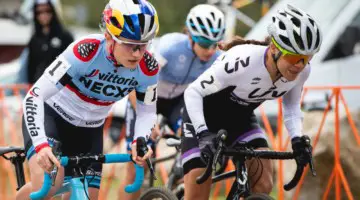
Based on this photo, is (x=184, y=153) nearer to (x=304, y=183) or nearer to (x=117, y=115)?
(x=304, y=183)

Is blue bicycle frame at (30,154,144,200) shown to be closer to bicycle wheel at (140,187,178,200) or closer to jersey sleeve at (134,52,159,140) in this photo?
jersey sleeve at (134,52,159,140)

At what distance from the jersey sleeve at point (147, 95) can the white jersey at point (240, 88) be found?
36 cm

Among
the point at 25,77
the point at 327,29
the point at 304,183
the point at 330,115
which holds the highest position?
the point at 327,29

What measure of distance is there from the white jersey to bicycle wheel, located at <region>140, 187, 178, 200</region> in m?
0.62

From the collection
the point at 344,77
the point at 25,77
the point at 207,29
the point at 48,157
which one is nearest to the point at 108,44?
the point at 48,157

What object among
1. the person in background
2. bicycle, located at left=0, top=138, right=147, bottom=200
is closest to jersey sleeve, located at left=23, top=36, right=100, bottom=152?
bicycle, located at left=0, top=138, right=147, bottom=200

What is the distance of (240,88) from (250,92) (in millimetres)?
76

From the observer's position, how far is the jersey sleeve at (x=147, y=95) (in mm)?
5879

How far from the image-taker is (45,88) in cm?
552

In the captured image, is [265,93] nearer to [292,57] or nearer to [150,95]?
[292,57]

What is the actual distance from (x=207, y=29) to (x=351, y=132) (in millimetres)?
1730

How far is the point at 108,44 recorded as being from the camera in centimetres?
567

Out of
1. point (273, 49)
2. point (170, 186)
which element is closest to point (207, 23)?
point (170, 186)

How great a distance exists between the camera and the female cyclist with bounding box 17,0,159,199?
5387 millimetres
